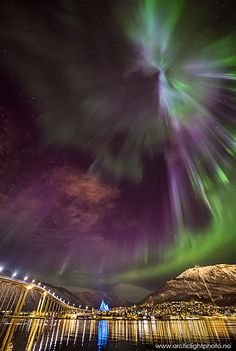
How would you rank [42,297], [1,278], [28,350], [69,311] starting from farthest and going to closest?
[69,311], [42,297], [1,278], [28,350]

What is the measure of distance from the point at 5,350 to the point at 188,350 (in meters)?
34.9

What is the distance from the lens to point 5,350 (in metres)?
42.6

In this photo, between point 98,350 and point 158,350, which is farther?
point 98,350

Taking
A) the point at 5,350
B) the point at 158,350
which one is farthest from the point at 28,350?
the point at 158,350

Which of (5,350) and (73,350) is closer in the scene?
(5,350)

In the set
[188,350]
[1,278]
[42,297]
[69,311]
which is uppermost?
[69,311]

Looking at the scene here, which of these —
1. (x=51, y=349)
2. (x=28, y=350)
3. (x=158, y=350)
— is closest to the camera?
(x=158, y=350)

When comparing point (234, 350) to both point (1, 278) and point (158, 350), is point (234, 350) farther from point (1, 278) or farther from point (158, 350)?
point (1, 278)

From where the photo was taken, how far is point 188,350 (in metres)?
34.2

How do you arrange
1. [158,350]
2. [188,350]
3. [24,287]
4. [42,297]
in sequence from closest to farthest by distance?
1. [188,350]
2. [158,350]
3. [24,287]
4. [42,297]

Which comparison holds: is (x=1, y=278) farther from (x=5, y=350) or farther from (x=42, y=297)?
(x=42, y=297)

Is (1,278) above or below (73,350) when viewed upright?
above

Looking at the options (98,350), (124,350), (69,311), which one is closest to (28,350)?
(98,350)

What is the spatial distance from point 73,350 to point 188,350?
83.5ft
